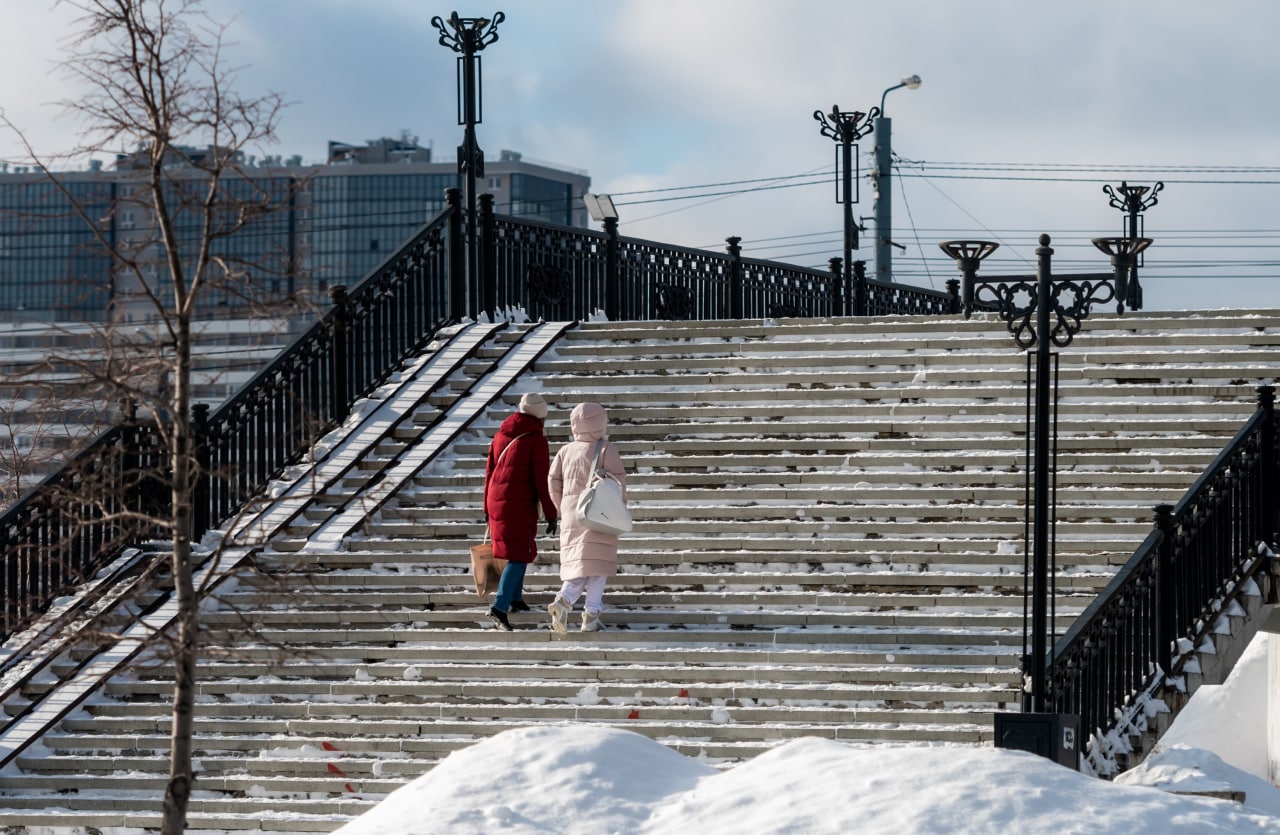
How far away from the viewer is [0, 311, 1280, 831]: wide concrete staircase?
12.2 meters

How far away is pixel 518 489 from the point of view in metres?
13.4

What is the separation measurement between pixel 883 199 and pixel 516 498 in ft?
68.7

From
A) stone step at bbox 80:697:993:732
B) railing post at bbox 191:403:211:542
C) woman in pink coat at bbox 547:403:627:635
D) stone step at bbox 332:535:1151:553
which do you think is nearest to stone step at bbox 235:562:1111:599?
stone step at bbox 332:535:1151:553

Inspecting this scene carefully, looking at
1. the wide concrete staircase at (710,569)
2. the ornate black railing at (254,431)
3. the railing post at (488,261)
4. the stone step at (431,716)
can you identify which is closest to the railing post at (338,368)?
the ornate black railing at (254,431)

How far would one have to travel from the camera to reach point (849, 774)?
902 cm

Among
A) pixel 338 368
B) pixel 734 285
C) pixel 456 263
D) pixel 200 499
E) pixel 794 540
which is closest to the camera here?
pixel 794 540

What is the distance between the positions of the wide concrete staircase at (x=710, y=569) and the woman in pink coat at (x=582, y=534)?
239 mm

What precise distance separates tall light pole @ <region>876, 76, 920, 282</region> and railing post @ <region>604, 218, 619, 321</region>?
37.1 ft

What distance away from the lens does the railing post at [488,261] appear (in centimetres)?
1988

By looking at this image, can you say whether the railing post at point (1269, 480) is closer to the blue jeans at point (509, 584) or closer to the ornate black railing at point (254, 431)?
the blue jeans at point (509, 584)

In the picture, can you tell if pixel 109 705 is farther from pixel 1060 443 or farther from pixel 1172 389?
pixel 1172 389

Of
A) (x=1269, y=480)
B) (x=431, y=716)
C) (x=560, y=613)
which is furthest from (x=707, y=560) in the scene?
(x=1269, y=480)

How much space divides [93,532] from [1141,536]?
792 cm

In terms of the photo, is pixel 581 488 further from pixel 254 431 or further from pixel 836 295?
pixel 836 295
